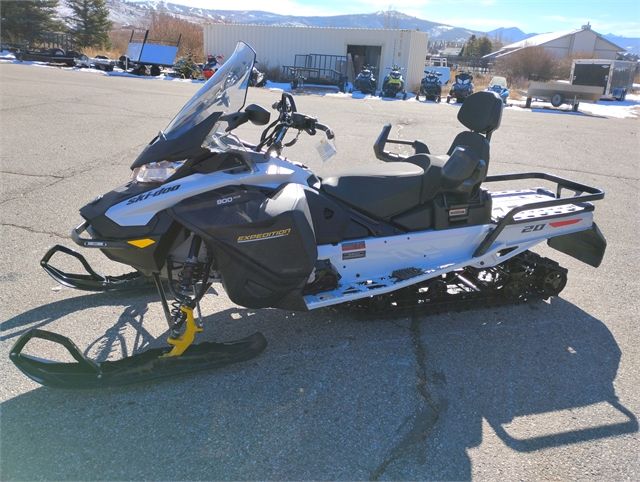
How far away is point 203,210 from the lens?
271 cm

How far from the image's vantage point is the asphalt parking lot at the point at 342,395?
7.79 ft

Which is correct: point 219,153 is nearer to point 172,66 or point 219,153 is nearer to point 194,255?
point 194,255

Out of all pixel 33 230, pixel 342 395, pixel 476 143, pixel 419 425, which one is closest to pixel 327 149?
pixel 476 143

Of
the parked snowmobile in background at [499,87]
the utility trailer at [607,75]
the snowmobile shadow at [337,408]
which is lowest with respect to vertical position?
the snowmobile shadow at [337,408]

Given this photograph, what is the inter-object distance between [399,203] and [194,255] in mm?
1361

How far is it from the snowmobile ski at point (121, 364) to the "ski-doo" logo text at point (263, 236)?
71 cm

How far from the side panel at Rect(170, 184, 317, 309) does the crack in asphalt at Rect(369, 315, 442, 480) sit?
89cm

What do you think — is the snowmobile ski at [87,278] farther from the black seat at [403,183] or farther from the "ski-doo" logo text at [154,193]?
the black seat at [403,183]

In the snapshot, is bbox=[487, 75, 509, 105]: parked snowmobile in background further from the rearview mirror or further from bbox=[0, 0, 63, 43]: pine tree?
bbox=[0, 0, 63, 43]: pine tree

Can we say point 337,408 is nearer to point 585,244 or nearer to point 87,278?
point 87,278

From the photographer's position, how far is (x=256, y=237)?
109 inches

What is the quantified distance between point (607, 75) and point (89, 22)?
3714 centimetres

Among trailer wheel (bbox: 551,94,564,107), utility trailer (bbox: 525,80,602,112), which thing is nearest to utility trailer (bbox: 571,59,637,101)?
utility trailer (bbox: 525,80,602,112)

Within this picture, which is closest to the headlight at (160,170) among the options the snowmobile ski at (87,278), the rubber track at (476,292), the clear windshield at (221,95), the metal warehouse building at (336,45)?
the clear windshield at (221,95)
